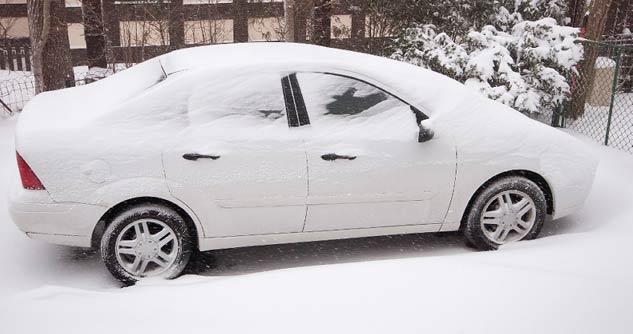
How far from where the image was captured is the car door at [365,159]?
3736 mm

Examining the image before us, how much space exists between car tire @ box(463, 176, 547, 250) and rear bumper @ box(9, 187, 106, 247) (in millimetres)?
2554

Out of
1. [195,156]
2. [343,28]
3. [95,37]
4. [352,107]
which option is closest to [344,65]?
[352,107]

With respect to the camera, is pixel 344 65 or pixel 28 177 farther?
pixel 344 65

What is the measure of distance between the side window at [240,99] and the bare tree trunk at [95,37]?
9.36 m

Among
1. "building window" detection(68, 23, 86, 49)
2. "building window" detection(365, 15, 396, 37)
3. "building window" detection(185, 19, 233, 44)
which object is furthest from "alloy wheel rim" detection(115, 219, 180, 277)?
"building window" detection(68, 23, 86, 49)

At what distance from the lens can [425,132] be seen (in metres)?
3.77

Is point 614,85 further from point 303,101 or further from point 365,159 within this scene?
point 303,101

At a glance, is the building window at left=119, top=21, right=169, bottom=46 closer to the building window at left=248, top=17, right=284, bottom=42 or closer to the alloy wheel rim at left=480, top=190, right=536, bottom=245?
the building window at left=248, top=17, right=284, bottom=42

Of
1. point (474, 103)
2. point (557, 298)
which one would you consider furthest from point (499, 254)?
point (474, 103)

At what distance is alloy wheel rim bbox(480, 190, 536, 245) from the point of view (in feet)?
13.5

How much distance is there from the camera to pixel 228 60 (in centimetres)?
391

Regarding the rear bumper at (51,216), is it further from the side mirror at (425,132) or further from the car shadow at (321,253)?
the side mirror at (425,132)

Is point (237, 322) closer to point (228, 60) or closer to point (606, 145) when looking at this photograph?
point (228, 60)

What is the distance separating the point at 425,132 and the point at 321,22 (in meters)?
8.09
